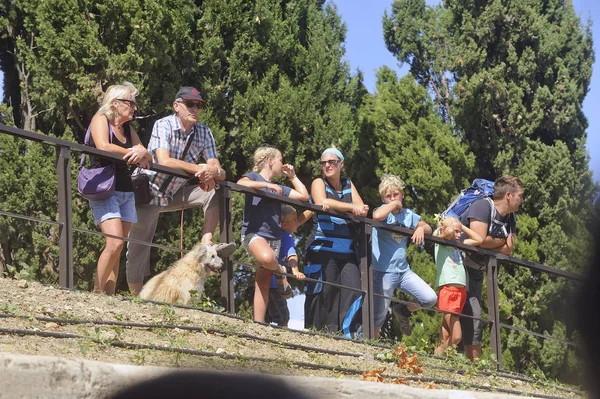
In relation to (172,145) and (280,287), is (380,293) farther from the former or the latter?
(172,145)

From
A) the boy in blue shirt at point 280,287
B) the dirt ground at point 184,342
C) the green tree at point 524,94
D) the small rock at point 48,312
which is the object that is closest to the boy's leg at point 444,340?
the dirt ground at point 184,342

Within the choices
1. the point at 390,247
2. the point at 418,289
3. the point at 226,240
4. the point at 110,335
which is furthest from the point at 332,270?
the point at 110,335

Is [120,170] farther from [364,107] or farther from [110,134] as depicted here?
[364,107]

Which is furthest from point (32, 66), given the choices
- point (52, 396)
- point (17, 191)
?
point (52, 396)

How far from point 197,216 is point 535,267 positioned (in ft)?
17.8

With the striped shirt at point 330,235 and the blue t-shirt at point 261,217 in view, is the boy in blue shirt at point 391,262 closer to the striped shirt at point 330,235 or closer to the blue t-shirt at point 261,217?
the striped shirt at point 330,235

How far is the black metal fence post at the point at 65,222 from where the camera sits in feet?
19.6

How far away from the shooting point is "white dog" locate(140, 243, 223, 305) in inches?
257

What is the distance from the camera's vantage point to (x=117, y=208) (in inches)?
246

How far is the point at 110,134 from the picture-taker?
250 inches

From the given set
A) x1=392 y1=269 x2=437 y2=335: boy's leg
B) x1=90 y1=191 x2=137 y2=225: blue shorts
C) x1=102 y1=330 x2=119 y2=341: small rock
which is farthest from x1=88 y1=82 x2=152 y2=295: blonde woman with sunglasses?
x1=392 y1=269 x2=437 y2=335: boy's leg

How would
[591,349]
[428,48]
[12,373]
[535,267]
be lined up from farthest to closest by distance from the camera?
[428,48]
[535,267]
[12,373]
[591,349]

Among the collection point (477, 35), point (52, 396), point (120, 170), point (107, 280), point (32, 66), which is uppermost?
point (477, 35)

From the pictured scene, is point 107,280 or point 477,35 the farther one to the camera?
point 477,35
